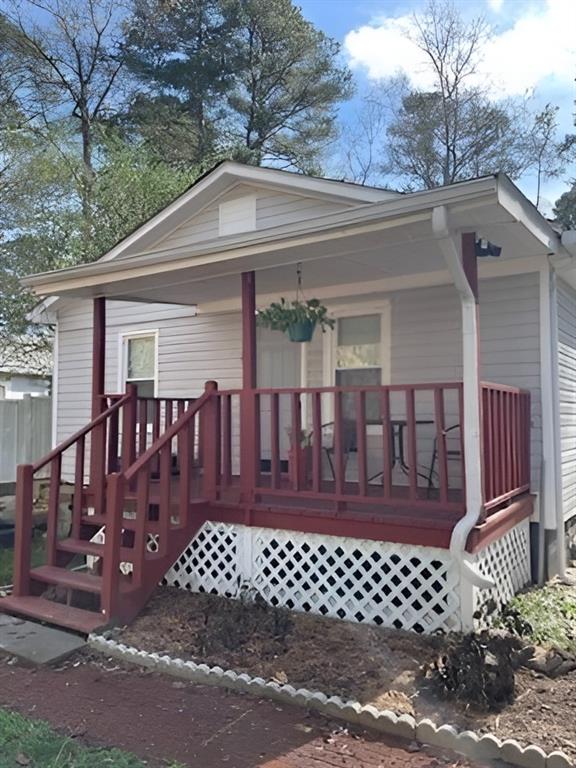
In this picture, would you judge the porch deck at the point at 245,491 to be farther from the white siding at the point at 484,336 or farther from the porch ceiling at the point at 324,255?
the porch ceiling at the point at 324,255

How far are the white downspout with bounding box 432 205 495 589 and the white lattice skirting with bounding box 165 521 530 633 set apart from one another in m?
0.23

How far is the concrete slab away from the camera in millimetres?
4473

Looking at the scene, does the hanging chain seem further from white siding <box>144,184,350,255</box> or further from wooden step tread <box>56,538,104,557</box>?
wooden step tread <box>56,538,104,557</box>

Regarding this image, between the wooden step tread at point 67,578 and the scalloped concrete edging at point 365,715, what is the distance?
2.40 feet

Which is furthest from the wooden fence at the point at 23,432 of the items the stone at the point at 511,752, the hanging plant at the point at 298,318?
the stone at the point at 511,752

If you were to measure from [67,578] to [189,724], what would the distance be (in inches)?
87.0

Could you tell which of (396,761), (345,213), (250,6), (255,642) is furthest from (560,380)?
(250,6)

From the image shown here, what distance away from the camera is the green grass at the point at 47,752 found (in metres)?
3.00

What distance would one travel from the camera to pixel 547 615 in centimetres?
491

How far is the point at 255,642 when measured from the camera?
445cm

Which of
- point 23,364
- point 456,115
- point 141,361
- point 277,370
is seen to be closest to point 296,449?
point 277,370

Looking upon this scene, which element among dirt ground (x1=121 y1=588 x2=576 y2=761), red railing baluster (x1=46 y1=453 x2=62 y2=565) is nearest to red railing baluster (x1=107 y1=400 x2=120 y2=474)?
red railing baluster (x1=46 y1=453 x2=62 y2=565)

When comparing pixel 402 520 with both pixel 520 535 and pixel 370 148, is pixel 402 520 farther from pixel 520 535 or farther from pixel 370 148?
pixel 370 148

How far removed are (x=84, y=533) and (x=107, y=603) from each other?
4.24 ft
